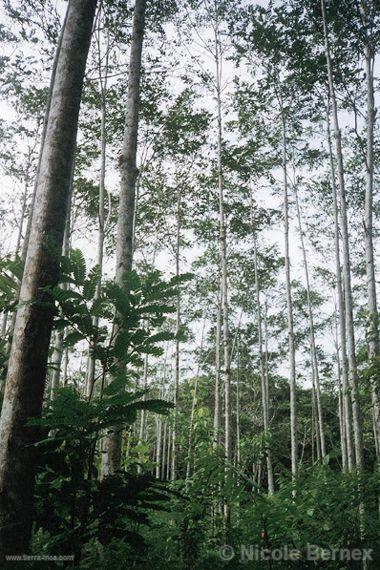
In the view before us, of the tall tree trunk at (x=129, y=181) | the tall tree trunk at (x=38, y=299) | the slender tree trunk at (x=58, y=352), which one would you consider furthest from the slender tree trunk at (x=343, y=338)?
the tall tree trunk at (x=38, y=299)

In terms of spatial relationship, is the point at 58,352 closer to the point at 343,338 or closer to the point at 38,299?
the point at 38,299

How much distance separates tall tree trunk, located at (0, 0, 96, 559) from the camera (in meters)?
1.98

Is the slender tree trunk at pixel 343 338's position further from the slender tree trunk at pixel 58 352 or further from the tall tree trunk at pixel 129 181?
the slender tree trunk at pixel 58 352

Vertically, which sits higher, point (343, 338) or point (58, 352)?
point (343, 338)

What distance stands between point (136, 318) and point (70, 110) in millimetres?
1668

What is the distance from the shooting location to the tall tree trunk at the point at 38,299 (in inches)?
77.9

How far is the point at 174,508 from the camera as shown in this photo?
3.32m

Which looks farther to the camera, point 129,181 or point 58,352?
point 129,181

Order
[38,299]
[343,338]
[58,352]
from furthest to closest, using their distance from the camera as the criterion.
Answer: [343,338] < [58,352] < [38,299]

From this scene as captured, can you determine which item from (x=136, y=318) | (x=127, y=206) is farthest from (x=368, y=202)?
(x=136, y=318)

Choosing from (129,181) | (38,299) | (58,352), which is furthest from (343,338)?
(38,299)

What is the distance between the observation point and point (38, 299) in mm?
2311

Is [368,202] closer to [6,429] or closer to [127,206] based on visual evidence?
[127,206]

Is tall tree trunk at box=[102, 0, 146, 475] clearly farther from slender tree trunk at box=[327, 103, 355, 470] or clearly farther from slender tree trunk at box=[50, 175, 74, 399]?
slender tree trunk at box=[327, 103, 355, 470]
